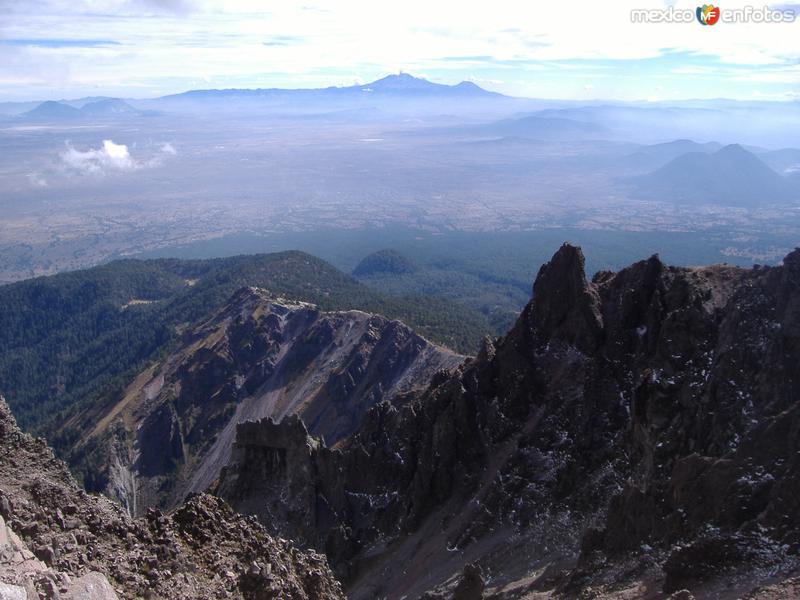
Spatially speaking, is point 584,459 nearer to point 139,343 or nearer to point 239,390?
point 239,390

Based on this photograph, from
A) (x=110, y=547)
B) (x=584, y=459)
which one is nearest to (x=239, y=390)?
(x=584, y=459)

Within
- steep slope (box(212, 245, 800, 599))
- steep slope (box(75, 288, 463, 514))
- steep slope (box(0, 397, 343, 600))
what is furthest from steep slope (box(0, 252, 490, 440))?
steep slope (box(0, 397, 343, 600))

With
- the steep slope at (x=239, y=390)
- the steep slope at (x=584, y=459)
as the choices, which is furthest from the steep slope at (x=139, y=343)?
the steep slope at (x=584, y=459)

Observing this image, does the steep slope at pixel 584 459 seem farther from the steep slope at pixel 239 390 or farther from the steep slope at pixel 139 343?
the steep slope at pixel 139 343

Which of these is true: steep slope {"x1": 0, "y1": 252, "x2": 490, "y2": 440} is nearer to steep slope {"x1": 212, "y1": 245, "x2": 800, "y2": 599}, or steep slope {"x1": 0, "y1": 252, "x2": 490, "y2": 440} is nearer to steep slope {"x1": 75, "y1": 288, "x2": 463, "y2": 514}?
steep slope {"x1": 75, "y1": 288, "x2": 463, "y2": 514}

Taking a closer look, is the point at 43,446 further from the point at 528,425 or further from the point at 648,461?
the point at 528,425

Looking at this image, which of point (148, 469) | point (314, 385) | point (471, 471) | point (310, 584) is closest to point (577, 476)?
point (471, 471)
